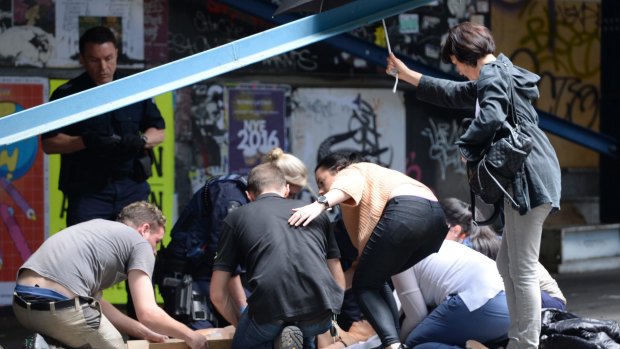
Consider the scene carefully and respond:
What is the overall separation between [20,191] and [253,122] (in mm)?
1902

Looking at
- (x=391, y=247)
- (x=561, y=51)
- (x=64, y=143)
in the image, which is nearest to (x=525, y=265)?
(x=391, y=247)

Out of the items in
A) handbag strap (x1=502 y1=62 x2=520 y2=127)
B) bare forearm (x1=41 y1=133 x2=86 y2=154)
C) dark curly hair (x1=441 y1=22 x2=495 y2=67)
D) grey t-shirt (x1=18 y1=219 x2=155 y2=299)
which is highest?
dark curly hair (x1=441 y1=22 x2=495 y2=67)

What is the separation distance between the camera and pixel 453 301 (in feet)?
22.0

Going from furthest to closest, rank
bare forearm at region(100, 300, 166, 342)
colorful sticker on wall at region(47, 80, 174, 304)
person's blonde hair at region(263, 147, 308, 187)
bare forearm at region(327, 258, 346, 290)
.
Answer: colorful sticker on wall at region(47, 80, 174, 304) → person's blonde hair at region(263, 147, 308, 187) → bare forearm at region(100, 300, 166, 342) → bare forearm at region(327, 258, 346, 290)

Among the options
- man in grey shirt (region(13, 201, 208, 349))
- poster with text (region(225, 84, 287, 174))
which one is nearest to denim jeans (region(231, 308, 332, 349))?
man in grey shirt (region(13, 201, 208, 349))

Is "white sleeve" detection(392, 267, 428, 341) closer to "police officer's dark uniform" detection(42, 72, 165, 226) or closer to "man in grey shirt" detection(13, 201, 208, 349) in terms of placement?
"man in grey shirt" detection(13, 201, 208, 349)

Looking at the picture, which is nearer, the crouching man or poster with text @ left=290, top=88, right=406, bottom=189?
the crouching man

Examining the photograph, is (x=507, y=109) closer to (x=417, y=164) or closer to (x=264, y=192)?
(x=264, y=192)

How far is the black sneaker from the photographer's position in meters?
5.85

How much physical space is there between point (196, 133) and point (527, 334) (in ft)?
12.9

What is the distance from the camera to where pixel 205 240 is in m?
7.08

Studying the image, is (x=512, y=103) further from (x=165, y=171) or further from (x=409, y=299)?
(x=165, y=171)

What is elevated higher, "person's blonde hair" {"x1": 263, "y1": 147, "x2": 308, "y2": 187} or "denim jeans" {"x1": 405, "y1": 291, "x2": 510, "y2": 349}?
"person's blonde hair" {"x1": 263, "y1": 147, "x2": 308, "y2": 187}

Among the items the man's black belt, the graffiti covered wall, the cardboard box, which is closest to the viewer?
the man's black belt
